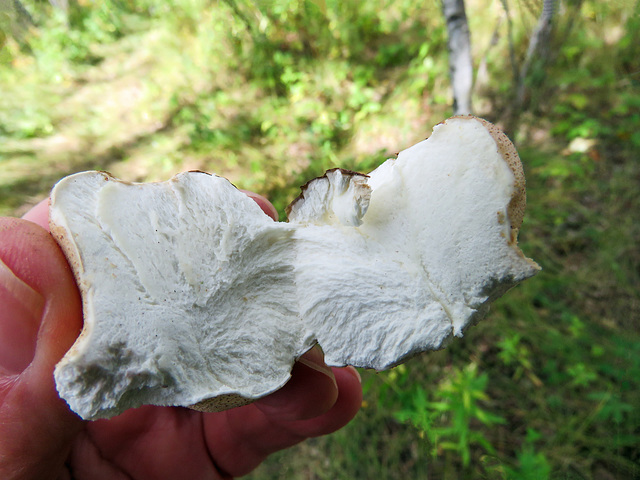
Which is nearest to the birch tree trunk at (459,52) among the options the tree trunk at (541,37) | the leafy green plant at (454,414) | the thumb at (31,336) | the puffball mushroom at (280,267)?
the tree trunk at (541,37)

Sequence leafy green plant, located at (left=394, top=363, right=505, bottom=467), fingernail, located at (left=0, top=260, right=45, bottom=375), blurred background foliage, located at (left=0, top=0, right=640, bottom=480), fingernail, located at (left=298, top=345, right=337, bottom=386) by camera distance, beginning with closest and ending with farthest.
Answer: fingernail, located at (left=0, top=260, right=45, bottom=375) < fingernail, located at (left=298, top=345, right=337, bottom=386) < leafy green plant, located at (left=394, top=363, right=505, bottom=467) < blurred background foliage, located at (left=0, top=0, right=640, bottom=480)

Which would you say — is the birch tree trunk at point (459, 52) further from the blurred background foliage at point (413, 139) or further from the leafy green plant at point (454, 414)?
the leafy green plant at point (454, 414)

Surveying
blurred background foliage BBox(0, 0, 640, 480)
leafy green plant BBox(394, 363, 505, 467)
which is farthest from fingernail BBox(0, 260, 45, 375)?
leafy green plant BBox(394, 363, 505, 467)

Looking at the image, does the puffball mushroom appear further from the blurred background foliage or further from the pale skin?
the blurred background foliage

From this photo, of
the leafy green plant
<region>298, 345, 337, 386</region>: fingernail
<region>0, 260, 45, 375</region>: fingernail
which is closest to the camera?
<region>0, 260, 45, 375</region>: fingernail

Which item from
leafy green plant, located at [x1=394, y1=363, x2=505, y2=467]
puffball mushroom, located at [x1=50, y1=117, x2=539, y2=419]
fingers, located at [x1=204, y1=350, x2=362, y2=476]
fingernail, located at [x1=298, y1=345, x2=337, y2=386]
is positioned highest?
puffball mushroom, located at [x1=50, y1=117, x2=539, y2=419]

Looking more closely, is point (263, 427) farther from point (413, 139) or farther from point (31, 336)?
point (413, 139)

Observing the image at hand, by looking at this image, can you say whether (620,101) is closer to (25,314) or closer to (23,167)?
(25,314)
